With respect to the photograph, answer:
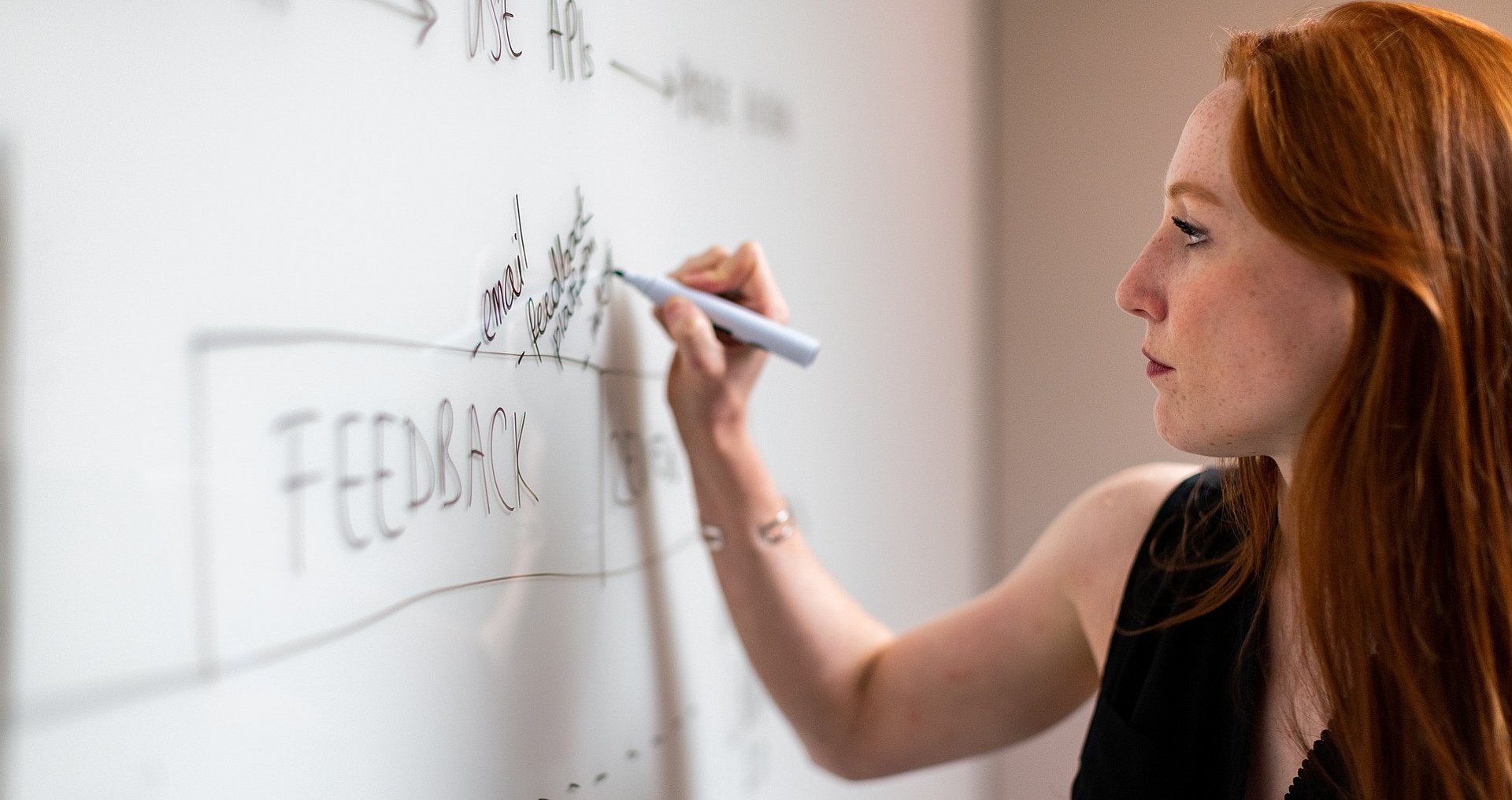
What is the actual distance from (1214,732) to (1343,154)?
0.31 m

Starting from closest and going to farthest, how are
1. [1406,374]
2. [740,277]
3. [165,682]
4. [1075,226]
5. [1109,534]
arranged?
[165,682]
[1406,374]
[740,277]
[1109,534]
[1075,226]

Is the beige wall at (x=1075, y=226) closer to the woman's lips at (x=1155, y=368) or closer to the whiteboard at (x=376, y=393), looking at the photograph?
the whiteboard at (x=376, y=393)

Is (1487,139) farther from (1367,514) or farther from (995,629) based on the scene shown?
(995,629)

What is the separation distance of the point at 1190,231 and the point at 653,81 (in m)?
0.27

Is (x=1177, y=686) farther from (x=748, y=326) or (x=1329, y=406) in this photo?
(x=748, y=326)

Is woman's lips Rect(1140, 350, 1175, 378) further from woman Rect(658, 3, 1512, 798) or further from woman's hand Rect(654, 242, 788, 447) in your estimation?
woman's hand Rect(654, 242, 788, 447)

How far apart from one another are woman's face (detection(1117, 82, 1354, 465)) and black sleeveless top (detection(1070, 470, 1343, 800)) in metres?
0.12

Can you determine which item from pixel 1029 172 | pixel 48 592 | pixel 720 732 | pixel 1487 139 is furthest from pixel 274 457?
pixel 1029 172

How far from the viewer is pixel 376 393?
390 millimetres

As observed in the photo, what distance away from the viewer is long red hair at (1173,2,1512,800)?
46 cm

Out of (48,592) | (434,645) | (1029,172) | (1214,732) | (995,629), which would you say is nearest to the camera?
(48,592)

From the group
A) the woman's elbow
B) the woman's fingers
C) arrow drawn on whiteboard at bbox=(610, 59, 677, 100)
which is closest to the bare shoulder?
the woman's elbow

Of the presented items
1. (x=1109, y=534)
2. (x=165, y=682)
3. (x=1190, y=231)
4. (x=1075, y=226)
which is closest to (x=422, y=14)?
(x=165, y=682)

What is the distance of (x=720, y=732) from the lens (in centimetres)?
66
